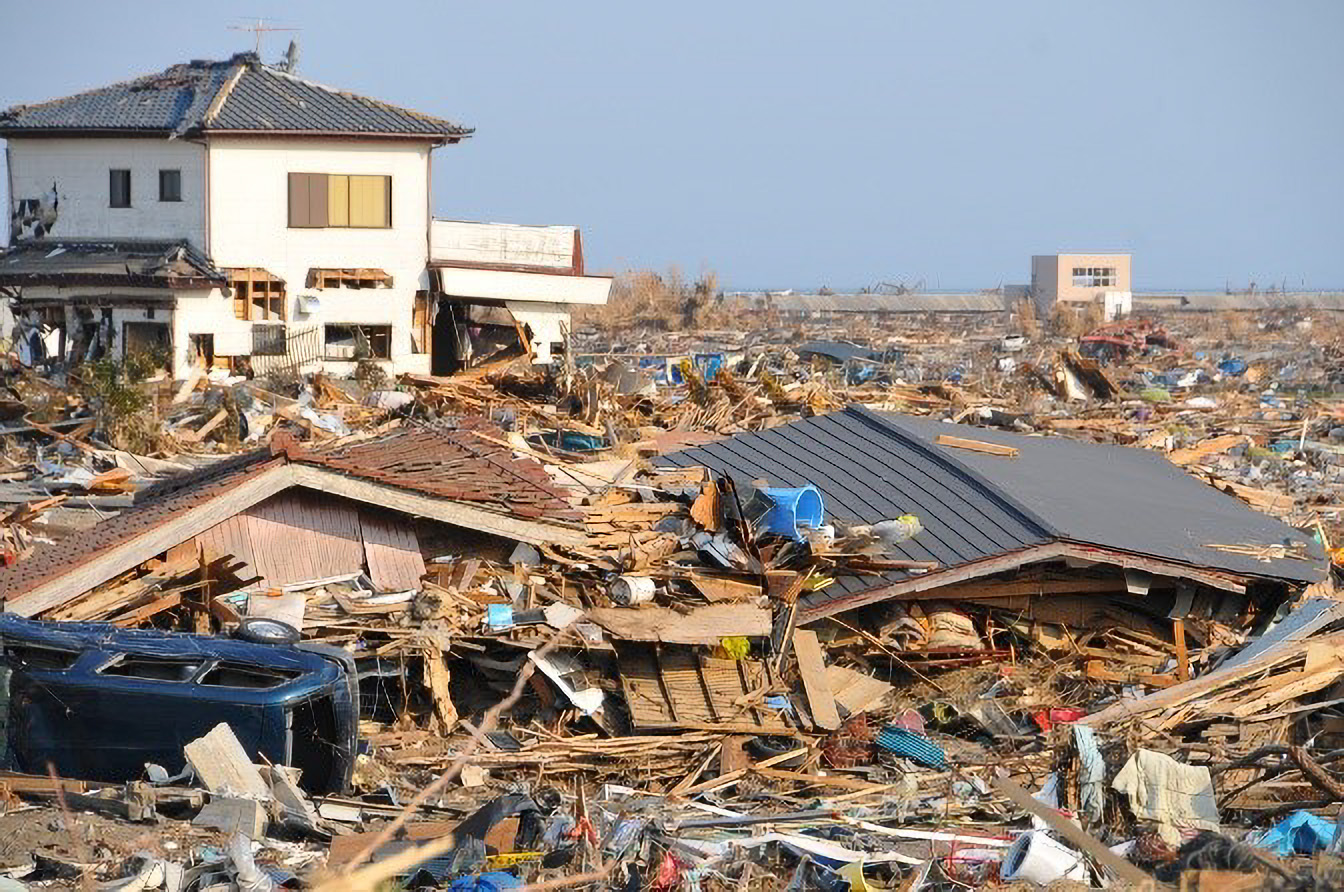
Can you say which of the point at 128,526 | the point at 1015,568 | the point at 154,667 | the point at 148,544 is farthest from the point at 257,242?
the point at 154,667

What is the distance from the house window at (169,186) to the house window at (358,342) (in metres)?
3.75

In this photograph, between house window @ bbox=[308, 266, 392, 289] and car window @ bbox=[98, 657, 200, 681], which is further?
house window @ bbox=[308, 266, 392, 289]

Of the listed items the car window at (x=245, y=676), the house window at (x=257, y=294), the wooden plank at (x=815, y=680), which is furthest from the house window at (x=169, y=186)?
the car window at (x=245, y=676)

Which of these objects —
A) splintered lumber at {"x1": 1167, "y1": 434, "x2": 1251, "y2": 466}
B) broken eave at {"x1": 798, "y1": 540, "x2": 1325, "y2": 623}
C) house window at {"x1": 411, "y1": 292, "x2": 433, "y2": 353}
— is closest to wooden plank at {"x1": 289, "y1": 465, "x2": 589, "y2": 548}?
broken eave at {"x1": 798, "y1": 540, "x2": 1325, "y2": 623}

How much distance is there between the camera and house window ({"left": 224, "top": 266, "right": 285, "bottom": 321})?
31.9 m

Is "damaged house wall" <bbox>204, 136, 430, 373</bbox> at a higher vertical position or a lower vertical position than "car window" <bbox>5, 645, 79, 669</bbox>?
higher

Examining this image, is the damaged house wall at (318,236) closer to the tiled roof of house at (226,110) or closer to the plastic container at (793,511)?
the tiled roof of house at (226,110)

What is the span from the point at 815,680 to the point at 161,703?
487 centimetres

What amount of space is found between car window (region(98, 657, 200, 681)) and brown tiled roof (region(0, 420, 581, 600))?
164cm

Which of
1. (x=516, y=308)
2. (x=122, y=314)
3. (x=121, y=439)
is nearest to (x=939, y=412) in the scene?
(x=516, y=308)

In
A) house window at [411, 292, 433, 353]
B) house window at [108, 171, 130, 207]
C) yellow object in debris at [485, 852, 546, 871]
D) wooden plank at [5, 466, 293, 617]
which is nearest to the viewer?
yellow object in debris at [485, 852, 546, 871]

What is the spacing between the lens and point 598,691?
1208cm

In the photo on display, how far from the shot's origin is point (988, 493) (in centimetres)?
1475

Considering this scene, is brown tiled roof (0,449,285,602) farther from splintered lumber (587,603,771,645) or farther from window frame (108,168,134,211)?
window frame (108,168,134,211)
